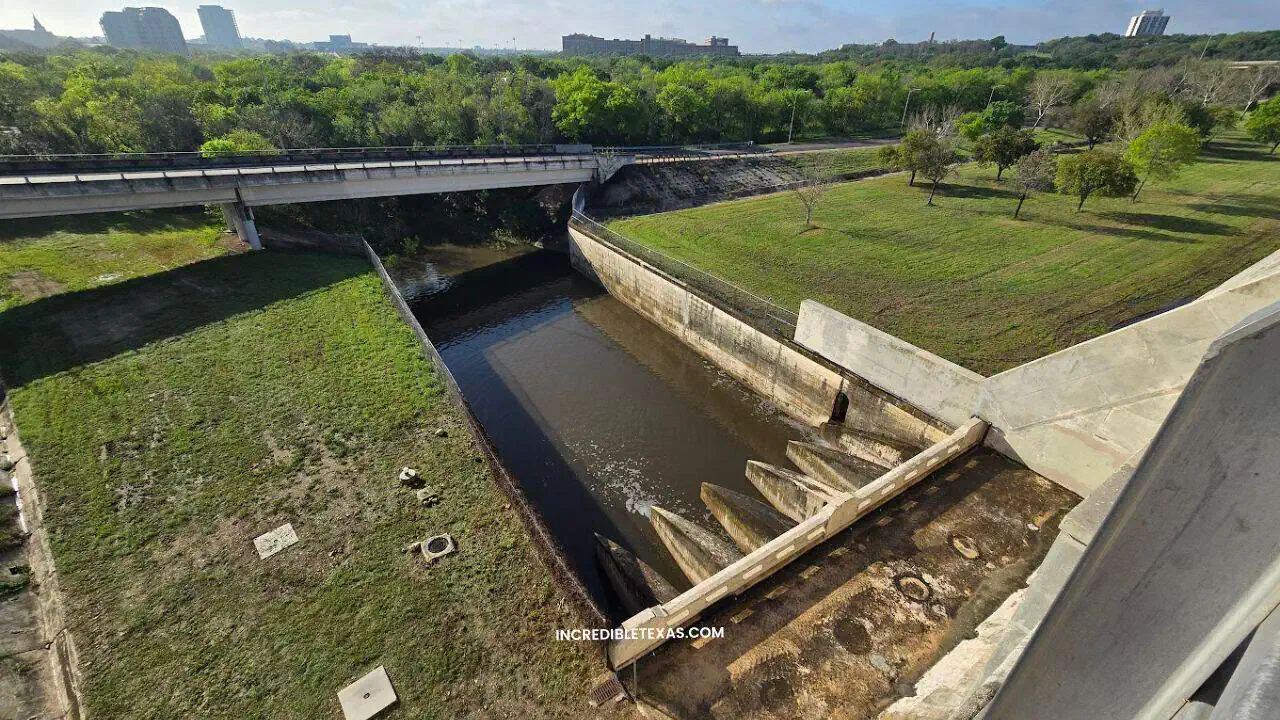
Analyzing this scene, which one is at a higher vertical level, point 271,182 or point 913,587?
point 271,182

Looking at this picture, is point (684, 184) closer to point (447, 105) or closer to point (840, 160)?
point (840, 160)

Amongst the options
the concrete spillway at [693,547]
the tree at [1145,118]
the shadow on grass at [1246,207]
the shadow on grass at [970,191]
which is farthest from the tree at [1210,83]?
the concrete spillway at [693,547]

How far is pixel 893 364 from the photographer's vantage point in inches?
712

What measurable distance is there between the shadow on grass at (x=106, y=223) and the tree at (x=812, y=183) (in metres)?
42.1

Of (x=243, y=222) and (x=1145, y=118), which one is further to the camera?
(x=1145, y=118)

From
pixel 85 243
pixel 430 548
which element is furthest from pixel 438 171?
pixel 430 548

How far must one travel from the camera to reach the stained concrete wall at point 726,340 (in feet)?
70.7

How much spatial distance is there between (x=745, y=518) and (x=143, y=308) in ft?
96.3

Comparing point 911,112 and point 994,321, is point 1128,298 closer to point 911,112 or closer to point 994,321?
point 994,321

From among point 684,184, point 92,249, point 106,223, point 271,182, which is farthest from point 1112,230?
point 106,223

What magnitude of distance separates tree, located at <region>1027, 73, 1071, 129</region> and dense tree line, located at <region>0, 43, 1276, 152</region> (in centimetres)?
32

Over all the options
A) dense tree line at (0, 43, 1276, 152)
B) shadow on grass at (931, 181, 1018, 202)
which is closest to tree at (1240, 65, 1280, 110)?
dense tree line at (0, 43, 1276, 152)

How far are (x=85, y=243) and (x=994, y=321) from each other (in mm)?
49222

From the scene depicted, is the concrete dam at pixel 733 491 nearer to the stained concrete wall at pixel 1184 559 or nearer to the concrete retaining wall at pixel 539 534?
the concrete retaining wall at pixel 539 534
